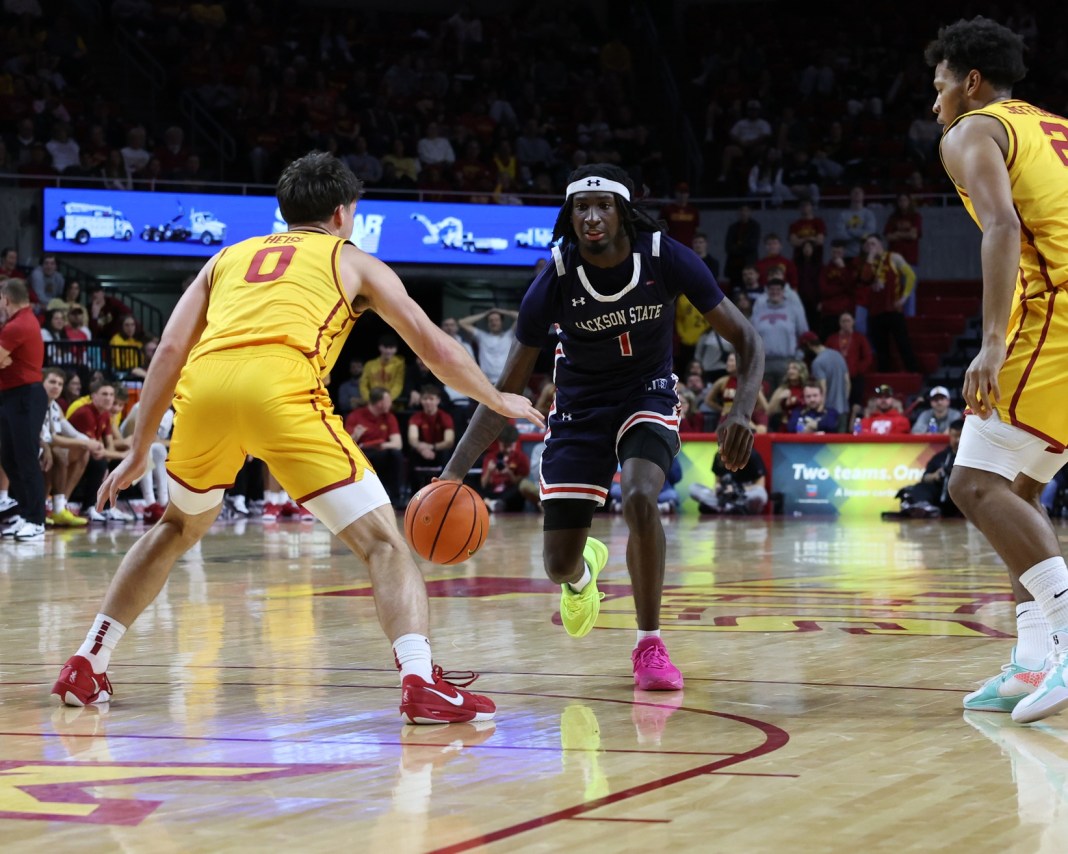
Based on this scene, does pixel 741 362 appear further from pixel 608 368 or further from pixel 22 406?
pixel 22 406

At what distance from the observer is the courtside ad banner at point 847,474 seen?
1553 cm

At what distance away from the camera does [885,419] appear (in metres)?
16.0

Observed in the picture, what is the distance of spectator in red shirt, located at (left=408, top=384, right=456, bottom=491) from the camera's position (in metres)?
17.0

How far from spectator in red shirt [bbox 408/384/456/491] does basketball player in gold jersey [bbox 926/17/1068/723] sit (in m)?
12.8

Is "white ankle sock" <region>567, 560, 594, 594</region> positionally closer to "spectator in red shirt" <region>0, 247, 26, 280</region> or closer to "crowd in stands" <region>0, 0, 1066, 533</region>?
"crowd in stands" <region>0, 0, 1066, 533</region>

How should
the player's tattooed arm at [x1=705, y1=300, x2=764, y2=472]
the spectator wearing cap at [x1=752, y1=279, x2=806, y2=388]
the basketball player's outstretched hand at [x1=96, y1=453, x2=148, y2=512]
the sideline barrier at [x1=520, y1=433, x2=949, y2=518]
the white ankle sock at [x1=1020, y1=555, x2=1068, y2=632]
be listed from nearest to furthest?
the white ankle sock at [x1=1020, y1=555, x2=1068, y2=632]
the basketball player's outstretched hand at [x1=96, y1=453, x2=148, y2=512]
the player's tattooed arm at [x1=705, y1=300, x2=764, y2=472]
the sideline barrier at [x1=520, y1=433, x2=949, y2=518]
the spectator wearing cap at [x1=752, y1=279, x2=806, y2=388]

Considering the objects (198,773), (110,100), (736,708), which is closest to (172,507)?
(198,773)

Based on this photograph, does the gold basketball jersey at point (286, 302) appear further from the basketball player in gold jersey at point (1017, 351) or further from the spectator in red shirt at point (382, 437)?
the spectator in red shirt at point (382, 437)

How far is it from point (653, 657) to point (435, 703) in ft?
3.20

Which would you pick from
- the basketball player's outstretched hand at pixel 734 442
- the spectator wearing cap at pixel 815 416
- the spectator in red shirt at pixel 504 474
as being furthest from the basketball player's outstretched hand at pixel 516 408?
the spectator in red shirt at pixel 504 474

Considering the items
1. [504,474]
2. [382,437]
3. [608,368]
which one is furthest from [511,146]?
[608,368]

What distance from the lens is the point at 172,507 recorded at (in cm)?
470

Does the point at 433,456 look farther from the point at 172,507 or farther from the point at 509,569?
the point at 172,507

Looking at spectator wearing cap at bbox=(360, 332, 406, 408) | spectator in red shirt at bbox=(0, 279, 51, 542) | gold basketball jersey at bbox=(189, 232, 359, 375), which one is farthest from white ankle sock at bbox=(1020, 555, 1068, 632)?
spectator wearing cap at bbox=(360, 332, 406, 408)
